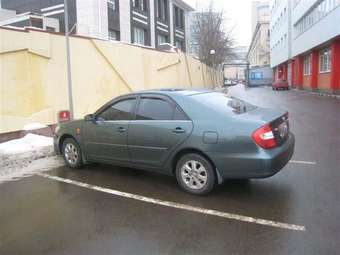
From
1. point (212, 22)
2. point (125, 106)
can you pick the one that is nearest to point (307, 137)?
point (125, 106)

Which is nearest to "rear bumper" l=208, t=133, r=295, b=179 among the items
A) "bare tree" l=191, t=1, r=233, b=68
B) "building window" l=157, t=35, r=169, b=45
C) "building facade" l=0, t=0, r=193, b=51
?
"building facade" l=0, t=0, r=193, b=51

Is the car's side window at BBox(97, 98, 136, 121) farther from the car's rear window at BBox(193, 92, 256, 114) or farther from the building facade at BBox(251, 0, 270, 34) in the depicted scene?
the building facade at BBox(251, 0, 270, 34)

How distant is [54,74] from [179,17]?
1393 inches

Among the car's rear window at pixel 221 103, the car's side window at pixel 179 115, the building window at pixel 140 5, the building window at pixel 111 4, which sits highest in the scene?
the building window at pixel 140 5

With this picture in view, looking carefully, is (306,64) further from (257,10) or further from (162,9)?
(257,10)

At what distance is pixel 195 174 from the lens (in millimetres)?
5598

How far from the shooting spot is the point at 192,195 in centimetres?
559

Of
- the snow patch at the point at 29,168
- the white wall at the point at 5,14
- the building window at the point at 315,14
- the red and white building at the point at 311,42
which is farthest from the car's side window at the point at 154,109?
the white wall at the point at 5,14

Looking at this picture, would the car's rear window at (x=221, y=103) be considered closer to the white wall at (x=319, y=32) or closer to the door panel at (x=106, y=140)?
the door panel at (x=106, y=140)

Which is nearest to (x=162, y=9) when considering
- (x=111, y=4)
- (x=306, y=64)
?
(x=111, y=4)

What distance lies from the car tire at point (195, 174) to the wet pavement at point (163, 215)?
0.14 meters

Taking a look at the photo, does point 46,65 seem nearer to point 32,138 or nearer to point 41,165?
point 32,138

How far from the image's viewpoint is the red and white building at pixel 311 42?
26492mm

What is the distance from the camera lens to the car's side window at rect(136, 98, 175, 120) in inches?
236
